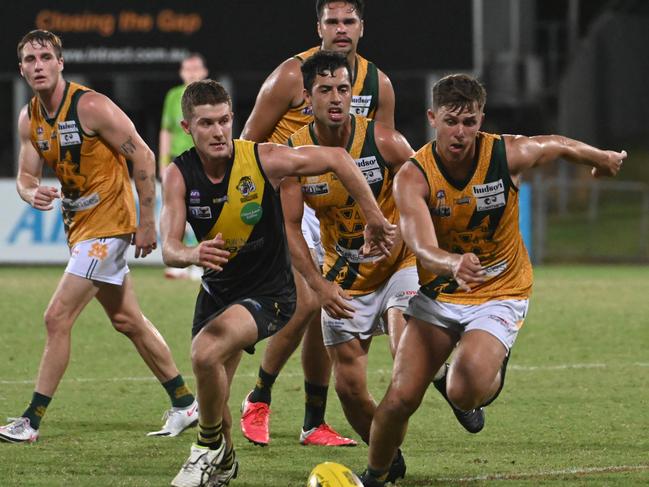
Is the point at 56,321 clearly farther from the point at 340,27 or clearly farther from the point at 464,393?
the point at 464,393

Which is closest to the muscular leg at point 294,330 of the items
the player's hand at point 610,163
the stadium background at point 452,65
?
the player's hand at point 610,163

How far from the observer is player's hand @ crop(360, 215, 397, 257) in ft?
21.0

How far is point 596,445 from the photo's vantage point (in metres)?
7.20

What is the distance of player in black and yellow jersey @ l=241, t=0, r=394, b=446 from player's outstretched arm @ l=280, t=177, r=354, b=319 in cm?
68

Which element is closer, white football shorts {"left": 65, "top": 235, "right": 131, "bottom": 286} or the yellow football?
the yellow football

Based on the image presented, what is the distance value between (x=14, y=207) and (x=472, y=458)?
467 inches

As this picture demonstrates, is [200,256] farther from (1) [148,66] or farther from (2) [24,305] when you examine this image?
(1) [148,66]

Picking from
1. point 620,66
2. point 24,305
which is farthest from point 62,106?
point 620,66

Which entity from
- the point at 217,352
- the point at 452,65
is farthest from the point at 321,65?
the point at 452,65

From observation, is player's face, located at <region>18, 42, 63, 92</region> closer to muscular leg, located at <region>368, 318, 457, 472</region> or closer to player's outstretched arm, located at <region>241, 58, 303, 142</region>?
player's outstretched arm, located at <region>241, 58, 303, 142</region>

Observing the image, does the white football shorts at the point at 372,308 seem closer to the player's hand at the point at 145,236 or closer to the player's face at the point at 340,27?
the player's hand at the point at 145,236

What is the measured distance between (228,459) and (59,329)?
181 cm

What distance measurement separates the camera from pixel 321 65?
693cm

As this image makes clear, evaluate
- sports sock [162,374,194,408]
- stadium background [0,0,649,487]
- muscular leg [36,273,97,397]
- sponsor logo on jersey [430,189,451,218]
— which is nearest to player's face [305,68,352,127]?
sponsor logo on jersey [430,189,451,218]
